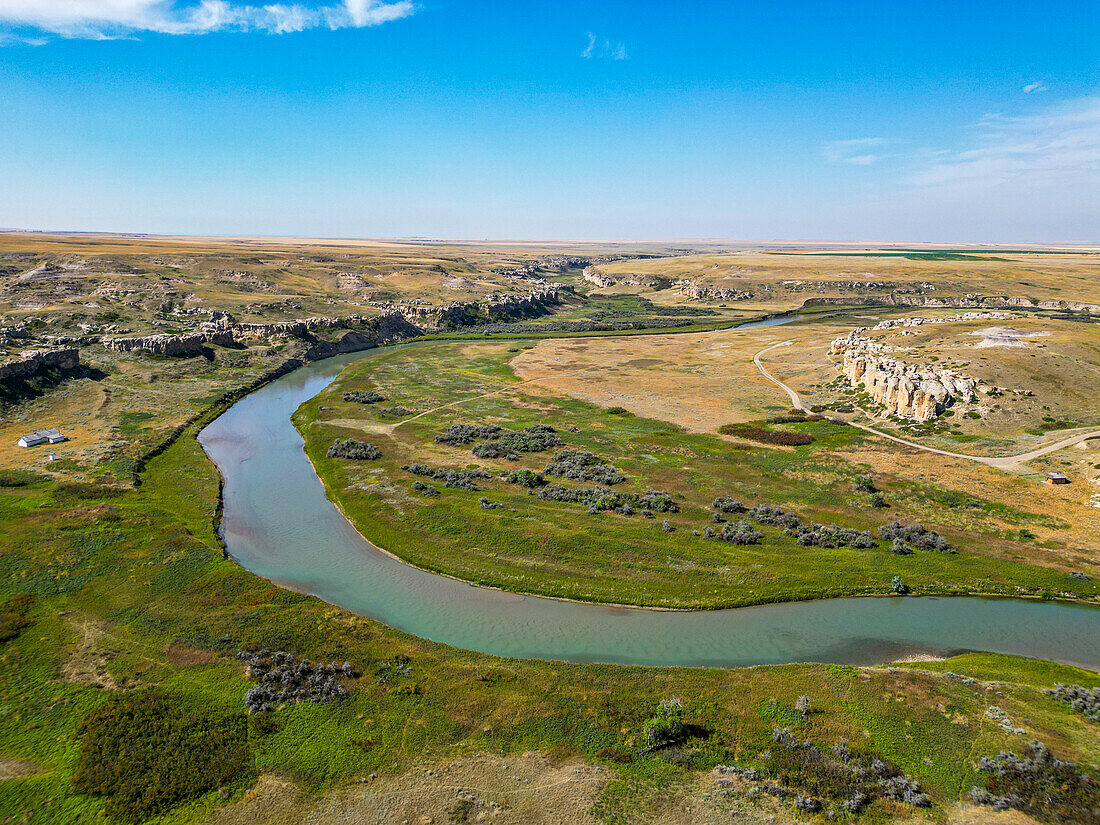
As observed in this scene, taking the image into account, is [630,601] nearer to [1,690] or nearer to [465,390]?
[1,690]

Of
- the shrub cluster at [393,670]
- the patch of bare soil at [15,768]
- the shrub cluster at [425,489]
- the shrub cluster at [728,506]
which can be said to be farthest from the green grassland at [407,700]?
the shrub cluster at [728,506]

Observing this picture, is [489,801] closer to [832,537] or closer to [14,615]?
[14,615]

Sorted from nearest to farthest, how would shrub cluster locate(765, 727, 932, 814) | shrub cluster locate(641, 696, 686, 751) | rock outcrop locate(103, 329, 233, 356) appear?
shrub cluster locate(765, 727, 932, 814), shrub cluster locate(641, 696, 686, 751), rock outcrop locate(103, 329, 233, 356)

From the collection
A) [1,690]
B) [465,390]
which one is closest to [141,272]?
[465,390]

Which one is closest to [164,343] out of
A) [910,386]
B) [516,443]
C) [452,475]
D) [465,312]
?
[516,443]

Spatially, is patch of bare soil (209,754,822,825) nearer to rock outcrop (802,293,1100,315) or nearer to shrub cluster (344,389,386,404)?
shrub cluster (344,389,386,404)

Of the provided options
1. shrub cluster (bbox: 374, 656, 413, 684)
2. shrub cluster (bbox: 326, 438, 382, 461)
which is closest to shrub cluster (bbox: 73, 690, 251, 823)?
shrub cluster (bbox: 374, 656, 413, 684)
